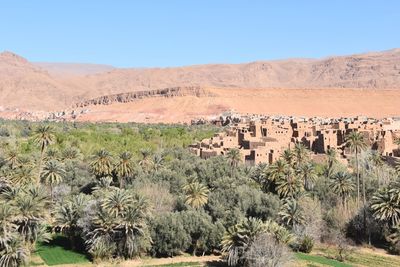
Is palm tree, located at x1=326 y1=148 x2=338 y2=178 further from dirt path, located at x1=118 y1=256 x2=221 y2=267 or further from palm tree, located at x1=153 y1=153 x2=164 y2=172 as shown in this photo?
dirt path, located at x1=118 y1=256 x2=221 y2=267

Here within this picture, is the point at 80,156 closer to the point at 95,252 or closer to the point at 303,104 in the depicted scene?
the point at 95,252

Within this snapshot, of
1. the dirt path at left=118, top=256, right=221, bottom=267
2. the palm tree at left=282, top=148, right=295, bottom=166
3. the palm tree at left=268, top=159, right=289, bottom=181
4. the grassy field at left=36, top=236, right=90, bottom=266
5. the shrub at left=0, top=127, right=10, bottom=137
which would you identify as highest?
the shrub at left=0, top=127, right=10, bottom=137

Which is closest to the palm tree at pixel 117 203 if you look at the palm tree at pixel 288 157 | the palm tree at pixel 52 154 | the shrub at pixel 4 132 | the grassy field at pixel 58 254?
the grassy field at pixel 58 254

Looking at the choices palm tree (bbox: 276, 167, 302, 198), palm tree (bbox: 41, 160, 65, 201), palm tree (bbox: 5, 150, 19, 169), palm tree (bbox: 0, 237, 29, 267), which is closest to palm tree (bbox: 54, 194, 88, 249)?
palm tree (bbox: 0, 237, 29, 267)

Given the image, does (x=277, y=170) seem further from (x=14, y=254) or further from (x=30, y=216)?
(x=14, y=254)

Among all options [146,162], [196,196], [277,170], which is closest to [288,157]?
[277,170]

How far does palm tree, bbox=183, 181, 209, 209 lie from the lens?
4266cm

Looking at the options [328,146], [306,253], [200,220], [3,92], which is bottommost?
[306,253]

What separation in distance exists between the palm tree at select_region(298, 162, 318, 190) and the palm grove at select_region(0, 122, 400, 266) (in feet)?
0.37

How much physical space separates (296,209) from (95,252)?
15.4m

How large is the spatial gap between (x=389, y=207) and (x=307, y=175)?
9411mm

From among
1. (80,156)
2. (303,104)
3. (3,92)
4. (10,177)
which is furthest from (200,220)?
(3,92)

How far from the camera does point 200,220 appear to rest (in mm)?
38688

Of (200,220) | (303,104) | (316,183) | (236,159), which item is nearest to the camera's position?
(200,220)
